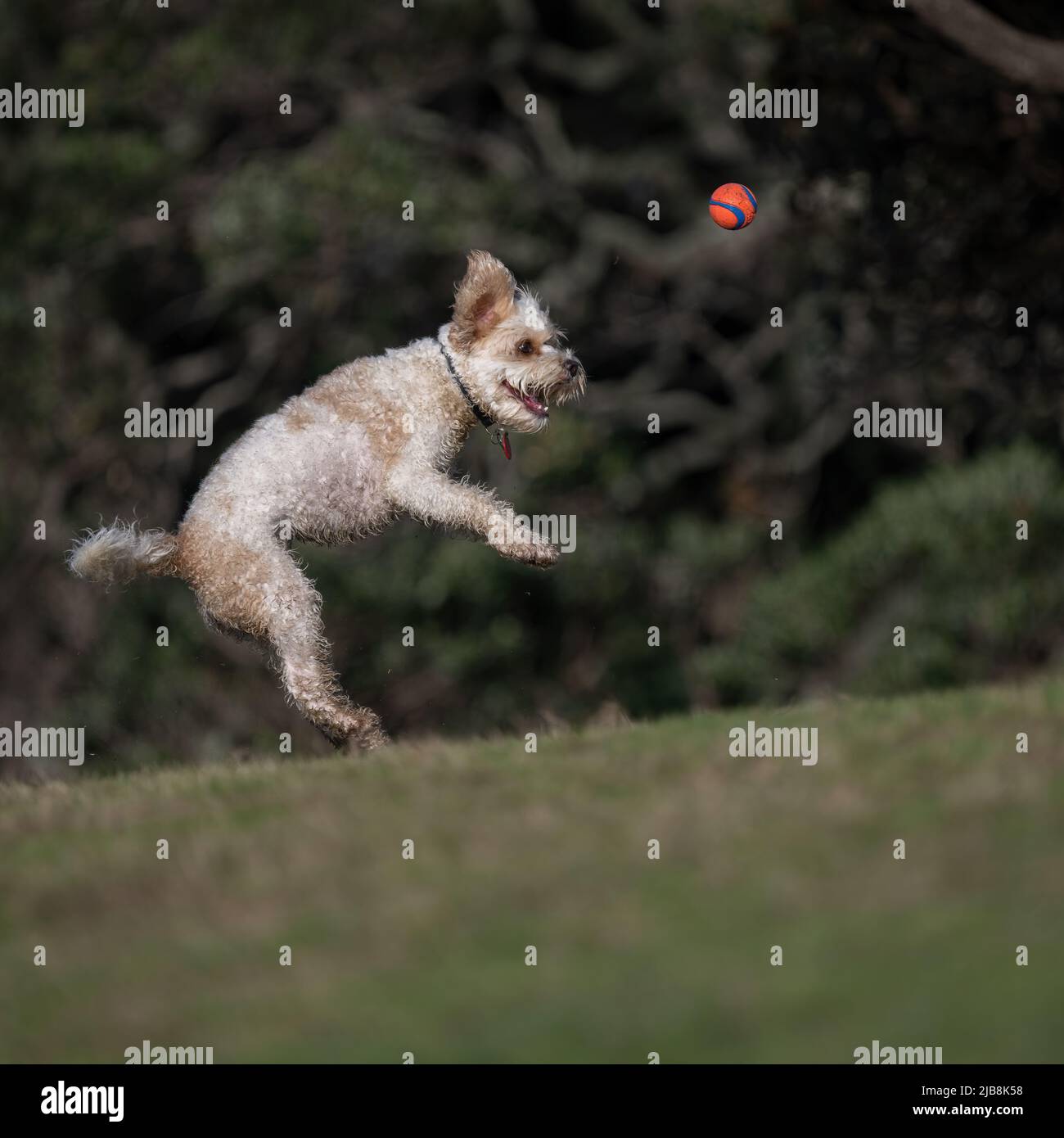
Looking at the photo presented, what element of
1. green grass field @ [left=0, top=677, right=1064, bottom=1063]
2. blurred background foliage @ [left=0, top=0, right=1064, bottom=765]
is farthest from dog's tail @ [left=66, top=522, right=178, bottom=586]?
blurred background foliage @ [left=0, top=0, right=1064, bottom=765]

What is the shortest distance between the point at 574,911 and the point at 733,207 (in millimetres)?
4670

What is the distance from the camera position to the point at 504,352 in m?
8.27

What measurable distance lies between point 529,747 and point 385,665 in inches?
463

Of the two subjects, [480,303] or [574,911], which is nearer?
[574,911]

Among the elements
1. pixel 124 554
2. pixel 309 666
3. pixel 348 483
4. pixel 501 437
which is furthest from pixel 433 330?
pixel 309 666

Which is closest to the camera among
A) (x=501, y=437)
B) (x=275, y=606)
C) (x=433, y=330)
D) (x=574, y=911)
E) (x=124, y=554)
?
(x=574, y=911)

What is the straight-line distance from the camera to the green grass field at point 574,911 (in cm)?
480

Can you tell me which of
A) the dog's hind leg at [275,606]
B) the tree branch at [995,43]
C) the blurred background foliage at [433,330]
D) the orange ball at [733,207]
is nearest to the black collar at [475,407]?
the dog's hind leg at [275,606]

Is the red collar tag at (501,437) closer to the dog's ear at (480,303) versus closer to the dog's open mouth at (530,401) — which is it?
the dog's open mouth at (530,401)

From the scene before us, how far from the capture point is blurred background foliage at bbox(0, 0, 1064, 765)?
750 inches

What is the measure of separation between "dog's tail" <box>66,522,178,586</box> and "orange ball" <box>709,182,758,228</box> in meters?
3.17

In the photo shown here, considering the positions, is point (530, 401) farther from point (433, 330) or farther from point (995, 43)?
point (433, 330)

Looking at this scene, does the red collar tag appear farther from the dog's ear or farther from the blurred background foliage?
the blurred background foliage

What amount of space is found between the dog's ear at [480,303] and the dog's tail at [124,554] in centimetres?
159
